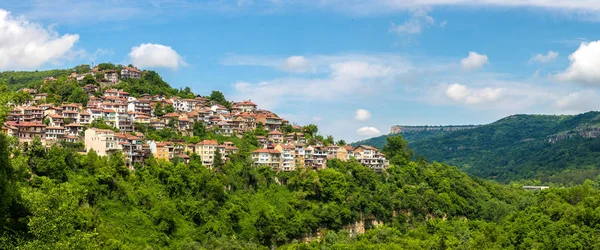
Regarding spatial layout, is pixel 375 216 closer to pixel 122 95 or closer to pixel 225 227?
pixel 225 227

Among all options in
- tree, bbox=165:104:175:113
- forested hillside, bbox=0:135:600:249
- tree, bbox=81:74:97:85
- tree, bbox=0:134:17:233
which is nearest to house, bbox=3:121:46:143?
forested hillside, bbox=0:135:600:249

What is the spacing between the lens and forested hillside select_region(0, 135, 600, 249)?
40688mm

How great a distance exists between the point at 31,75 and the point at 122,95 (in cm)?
3627

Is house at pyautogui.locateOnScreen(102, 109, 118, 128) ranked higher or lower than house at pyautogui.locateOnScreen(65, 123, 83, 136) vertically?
higher

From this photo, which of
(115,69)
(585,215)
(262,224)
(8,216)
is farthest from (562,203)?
(115,69)

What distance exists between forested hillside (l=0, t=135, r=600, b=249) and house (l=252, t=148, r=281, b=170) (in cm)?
171

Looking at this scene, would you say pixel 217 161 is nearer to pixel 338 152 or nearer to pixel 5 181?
pixel 338 152

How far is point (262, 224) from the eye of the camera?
47094 mm

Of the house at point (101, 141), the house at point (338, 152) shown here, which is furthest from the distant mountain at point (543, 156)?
the house at point (101, 141)

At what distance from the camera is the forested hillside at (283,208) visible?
4069 cm

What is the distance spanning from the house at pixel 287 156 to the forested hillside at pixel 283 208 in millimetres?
1995

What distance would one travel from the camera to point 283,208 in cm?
5072

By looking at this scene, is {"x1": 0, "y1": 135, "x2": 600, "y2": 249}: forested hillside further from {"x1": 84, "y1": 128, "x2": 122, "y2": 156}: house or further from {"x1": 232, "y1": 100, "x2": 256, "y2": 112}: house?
{"x1": 232, "y1": 100, "x2": 256, "y2": 112}: house

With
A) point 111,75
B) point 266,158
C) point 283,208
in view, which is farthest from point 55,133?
point 111,75
